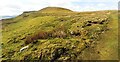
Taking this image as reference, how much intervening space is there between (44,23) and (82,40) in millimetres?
12157

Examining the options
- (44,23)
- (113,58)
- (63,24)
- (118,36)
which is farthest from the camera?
(44,23)

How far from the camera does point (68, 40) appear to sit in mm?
34188

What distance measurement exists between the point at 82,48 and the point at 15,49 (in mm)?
10131

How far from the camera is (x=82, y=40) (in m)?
33.9

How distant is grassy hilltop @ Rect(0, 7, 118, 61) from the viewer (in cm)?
3102

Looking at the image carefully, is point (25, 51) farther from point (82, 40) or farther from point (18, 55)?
point (82, 40)

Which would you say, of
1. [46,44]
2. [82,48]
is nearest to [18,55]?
[46,44]

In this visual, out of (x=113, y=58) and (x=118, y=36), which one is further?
(x=118, y=36)

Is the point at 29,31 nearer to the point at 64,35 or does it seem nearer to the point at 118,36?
the point at 64,35

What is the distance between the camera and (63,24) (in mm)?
40594

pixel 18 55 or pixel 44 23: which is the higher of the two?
pixel 44 23

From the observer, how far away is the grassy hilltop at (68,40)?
Result: 31016 millimetres

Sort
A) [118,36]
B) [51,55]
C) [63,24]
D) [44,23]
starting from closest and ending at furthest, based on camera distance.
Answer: [51,55], [118,36], [63,24], [44,23]

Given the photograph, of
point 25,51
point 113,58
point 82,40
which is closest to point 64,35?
point 82,40
